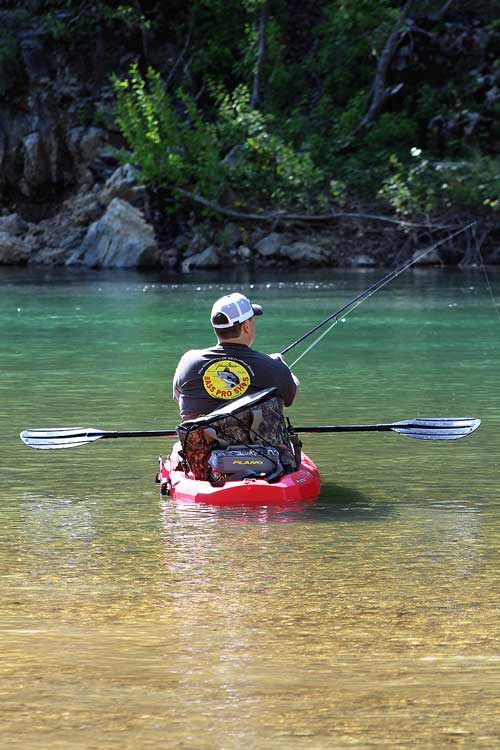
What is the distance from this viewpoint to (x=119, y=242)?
127 feet

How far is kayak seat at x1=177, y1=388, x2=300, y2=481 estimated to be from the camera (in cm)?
841

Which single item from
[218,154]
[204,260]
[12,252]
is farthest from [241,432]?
[12,252]

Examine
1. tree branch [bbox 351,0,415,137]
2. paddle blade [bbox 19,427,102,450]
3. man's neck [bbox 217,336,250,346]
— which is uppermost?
tree branch [bbox 351,0,415,137]

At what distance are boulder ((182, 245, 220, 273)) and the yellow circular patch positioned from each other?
1109 inches

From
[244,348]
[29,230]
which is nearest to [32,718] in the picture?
[244,348]

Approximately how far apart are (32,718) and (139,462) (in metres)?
5.66

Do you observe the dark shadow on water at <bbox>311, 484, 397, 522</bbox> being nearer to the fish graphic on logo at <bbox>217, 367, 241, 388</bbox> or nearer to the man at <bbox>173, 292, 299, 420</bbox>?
the man at <bbox>173, 292, 299, 420</bbox>

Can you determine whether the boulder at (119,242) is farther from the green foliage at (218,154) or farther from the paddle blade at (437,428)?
Result: the paddle blade at (437,428)

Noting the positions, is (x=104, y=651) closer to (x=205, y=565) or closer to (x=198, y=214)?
(x=205, y=565)

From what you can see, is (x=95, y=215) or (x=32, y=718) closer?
(x=32, y=718)

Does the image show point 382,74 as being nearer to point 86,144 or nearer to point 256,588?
point 86,144

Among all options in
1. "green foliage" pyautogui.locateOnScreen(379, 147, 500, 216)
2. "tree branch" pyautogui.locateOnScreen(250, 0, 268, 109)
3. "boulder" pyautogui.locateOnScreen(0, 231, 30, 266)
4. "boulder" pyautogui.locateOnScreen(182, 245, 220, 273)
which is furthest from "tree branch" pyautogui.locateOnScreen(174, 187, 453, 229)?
"boulder" pyautogui.locateOnScreen(0, 231, 30, 266)

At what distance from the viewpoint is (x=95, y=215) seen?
135 ft

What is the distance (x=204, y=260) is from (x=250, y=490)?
29.1 meters
